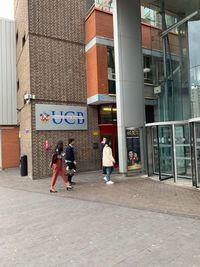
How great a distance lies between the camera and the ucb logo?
1429 centimetres

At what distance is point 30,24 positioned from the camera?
14078 mm

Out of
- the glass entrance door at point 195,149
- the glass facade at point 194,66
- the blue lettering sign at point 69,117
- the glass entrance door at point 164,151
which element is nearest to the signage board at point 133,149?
the glass entrance door at point 164,151

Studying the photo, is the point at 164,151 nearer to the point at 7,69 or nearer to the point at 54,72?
the point at 54,72

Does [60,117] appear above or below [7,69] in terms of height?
below

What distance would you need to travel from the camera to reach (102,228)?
575 cm

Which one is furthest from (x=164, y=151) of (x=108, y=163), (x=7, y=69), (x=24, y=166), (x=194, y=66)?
(x=7, y=69)

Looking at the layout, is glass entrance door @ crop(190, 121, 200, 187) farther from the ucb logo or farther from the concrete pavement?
the ucb logo

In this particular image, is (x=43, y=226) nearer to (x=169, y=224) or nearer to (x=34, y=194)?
(x=169, y=224)

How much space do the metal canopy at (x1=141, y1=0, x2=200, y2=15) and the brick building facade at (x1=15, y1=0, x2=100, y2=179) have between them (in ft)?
13.5

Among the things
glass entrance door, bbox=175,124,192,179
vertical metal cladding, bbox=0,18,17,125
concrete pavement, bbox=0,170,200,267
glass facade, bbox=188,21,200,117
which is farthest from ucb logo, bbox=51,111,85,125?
vertical metal cladding, bbox=0,18,17,125

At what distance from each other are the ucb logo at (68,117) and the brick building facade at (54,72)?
482mm

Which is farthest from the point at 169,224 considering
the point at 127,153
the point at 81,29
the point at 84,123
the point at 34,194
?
the point at 81,29

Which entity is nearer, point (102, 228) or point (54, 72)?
point (102, 228)

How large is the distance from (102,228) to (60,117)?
30.7 ft
